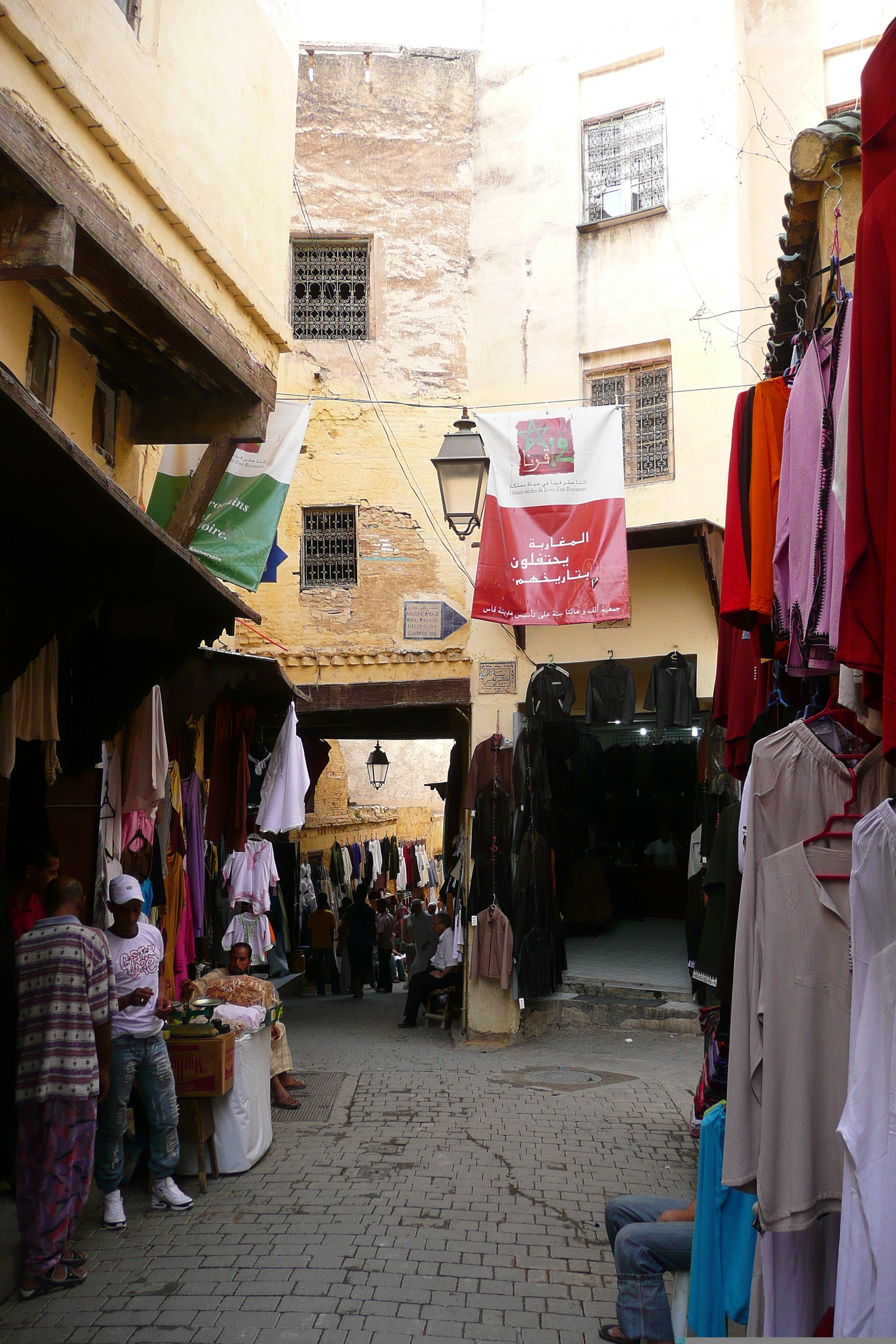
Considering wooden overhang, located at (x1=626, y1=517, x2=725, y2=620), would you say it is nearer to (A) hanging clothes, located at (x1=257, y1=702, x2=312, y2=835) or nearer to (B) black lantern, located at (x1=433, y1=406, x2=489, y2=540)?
(B) black lantern, located at (x1=433, y1=406, x2=489, y2=540)

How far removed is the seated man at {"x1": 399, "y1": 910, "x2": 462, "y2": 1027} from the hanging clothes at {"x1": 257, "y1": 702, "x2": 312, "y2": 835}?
420cm

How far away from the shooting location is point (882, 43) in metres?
2.36

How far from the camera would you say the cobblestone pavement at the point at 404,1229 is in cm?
486

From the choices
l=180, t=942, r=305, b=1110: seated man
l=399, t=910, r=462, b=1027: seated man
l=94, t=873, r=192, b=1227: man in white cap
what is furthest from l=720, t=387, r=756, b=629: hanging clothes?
l=399, t=910, r=462, b=1027: seated man

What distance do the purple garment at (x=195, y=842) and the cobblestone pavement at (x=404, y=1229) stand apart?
Result: 195cm

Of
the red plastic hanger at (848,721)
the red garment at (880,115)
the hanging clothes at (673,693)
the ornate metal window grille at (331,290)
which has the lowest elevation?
the red plastic hanger at (848,721)

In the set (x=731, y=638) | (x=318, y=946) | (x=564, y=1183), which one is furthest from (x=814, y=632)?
(x=318, y=946)

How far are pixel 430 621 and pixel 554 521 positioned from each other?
2.65 meters

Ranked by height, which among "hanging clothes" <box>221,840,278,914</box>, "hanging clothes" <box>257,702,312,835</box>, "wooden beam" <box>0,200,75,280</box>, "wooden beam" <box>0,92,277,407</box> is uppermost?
"wooden beam" <box>0,92,277,407</box>

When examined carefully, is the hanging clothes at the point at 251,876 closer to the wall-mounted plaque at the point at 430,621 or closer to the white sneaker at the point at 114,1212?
the wall-mounted plaque at the point at 430,621

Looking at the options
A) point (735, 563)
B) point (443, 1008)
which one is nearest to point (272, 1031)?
point (443, 1008)

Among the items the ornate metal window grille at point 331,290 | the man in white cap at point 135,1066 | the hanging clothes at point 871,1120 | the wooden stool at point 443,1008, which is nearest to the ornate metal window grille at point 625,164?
the ornate metal window grille at point 331,290

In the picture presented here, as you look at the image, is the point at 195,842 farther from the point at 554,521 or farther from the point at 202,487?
the point at 554,521

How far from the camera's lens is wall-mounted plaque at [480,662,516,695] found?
492 inches
